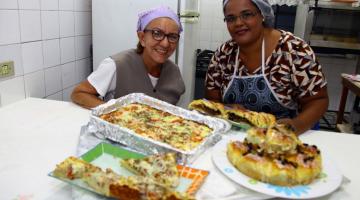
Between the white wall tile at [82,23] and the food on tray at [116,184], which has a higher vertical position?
the white wall tile at [82,23]

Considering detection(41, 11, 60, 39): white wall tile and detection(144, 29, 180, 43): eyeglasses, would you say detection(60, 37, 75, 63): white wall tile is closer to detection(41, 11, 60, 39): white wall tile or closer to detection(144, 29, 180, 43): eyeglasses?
detection(41, 11, 60, 39): white wall tile

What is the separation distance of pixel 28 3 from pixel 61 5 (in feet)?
1.00

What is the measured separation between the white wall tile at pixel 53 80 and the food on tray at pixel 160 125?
0.76 metres

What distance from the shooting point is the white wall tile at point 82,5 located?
6.77 ft

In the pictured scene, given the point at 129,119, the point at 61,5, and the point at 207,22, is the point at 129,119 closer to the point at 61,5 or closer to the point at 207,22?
the point at 61,5

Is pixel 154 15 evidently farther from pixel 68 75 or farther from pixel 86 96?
pixel 68 75

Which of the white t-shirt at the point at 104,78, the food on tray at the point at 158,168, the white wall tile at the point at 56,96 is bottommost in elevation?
the white wall tile at the point at 56,96

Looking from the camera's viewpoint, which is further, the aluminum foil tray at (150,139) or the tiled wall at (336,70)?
the tiled wall at (336,70)

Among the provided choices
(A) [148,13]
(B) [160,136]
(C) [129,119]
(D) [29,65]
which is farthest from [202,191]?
(D) [29,65]

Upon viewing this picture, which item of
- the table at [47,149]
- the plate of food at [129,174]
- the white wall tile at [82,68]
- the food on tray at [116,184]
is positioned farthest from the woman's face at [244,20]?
the white wall tile at [82,68]

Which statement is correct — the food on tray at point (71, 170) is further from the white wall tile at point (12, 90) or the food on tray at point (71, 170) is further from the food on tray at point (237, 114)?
the white wall tile at point (12, 90)

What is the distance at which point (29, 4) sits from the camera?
1590 millimetres

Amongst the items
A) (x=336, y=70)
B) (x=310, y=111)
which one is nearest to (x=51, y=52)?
(x=310, y=111)

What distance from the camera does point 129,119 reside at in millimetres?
1187
